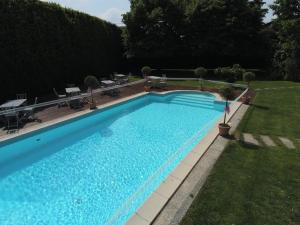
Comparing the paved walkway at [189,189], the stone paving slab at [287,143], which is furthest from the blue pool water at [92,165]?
the stone paving slab at [287,143]

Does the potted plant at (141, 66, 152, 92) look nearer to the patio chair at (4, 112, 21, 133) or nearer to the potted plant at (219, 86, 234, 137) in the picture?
the potted plant at (219, 86, 234, 137)

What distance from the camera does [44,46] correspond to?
14.0 metres

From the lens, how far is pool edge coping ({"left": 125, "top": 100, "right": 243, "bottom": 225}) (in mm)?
4129

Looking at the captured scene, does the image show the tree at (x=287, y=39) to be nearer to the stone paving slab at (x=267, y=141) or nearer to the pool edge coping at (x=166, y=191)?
the stone paving slab at (x=267, y=141)

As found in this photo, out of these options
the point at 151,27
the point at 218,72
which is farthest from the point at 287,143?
the point at 151,27

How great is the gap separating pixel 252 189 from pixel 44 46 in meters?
14.6

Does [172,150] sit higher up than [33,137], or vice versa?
[33,137]

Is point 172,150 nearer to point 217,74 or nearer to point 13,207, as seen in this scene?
point 13,207

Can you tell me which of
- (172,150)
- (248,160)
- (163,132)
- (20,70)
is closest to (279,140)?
(248,160)

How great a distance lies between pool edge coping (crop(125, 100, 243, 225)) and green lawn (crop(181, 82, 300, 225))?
0.58 metres

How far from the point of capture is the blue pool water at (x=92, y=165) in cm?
525

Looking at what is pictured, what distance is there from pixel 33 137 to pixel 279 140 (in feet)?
30.7

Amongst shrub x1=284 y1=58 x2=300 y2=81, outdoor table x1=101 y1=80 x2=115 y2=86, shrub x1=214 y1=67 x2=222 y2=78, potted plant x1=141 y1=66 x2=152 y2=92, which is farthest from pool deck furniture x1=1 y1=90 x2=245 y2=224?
shrub x1=284 y1=58 x2=300 y2=81

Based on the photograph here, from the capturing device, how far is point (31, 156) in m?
7.81
